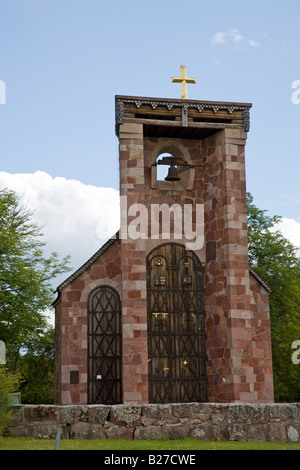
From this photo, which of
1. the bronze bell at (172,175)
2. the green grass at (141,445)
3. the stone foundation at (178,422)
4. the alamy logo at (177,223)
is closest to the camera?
the green grass at (141,445)

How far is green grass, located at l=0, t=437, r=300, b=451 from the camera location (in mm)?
11219

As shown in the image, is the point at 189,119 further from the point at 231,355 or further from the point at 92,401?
the point at 92,401

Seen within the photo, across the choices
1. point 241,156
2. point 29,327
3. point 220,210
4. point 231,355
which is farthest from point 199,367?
point 29,327

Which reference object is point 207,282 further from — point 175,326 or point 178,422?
point 178,422

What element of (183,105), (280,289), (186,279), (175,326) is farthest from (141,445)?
(280,289)

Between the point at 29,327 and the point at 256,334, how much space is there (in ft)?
44.3

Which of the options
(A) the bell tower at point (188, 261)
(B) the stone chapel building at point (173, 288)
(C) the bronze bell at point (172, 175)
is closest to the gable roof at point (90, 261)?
(B) the stone chapel building at point (173, 288)

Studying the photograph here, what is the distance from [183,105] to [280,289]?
16.4 metres

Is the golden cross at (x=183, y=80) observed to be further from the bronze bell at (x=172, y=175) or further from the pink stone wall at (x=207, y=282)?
the bronze bell at (x=172, y=175)

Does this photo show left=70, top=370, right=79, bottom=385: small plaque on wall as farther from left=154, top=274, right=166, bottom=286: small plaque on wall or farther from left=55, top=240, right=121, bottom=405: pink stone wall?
left=154, top=274, right=166, bottom=286: small plaque on wall

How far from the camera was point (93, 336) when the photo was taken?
64.6ft

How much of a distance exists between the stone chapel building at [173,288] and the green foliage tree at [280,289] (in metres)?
12.3

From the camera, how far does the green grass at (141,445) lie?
11.2m

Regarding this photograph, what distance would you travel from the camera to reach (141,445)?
37.6 ft
